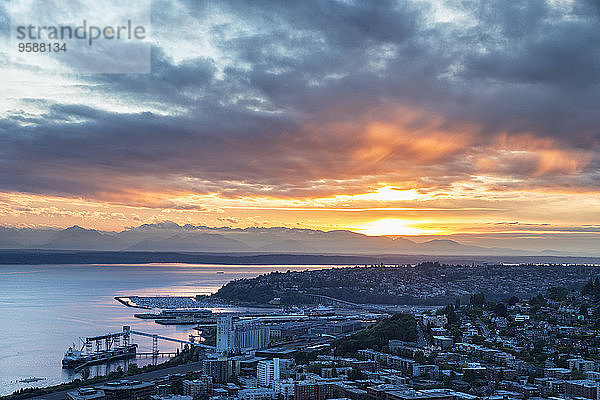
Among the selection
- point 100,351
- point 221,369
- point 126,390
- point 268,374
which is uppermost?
point 268,374

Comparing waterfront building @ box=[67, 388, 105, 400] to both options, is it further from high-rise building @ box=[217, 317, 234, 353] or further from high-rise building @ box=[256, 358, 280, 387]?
high-rise building @ box=[217, 317, 234, 353]

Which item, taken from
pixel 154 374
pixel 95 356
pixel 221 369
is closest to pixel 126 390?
pixel 221 369

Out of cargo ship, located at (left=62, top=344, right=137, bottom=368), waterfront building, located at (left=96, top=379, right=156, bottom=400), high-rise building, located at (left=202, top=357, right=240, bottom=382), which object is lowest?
cargo ship, located at (left=62, top=344, right=137, bottom=368)

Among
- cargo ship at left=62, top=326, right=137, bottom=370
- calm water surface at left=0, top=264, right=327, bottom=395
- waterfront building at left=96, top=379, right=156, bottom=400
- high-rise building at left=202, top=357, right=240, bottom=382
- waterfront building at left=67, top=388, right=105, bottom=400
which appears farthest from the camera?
cargo ship at left=62, top=326, right=137, bottom=370

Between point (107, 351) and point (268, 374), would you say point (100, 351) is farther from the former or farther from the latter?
point (268, 374)

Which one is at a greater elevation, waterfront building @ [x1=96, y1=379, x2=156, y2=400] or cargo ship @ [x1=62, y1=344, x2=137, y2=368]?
waterfront building @ [x1=96, y1=379, x2=156, y2=400]

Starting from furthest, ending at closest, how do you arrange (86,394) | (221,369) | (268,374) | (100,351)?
(100,351), (221,369), (268,374), (86,394)

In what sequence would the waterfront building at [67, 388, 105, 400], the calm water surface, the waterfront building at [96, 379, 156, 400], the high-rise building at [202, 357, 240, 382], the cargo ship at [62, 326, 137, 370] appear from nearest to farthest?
→ the waterfront building at [67, 388, 105, 400]
the waterfront building at [96, 379, 156, 400]
the high-rise building at [202, 357, 240, 382]
the calm water surface
the cargo ship at [62, 326, 137, 370]

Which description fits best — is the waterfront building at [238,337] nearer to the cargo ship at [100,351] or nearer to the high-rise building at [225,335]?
the high-rise building at [225,335]

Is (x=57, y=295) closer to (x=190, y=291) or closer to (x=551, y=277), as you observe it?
(x=190, y=291)

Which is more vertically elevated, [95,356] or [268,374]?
[268,374]

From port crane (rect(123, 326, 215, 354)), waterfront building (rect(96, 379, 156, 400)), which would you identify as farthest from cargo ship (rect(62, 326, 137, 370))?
waterfront building (rect(96, 379, 156, 400))
